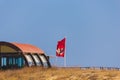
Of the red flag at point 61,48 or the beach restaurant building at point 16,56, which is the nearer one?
the red flag at point 61,48

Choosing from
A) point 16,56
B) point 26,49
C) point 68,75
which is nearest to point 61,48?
point 26,49

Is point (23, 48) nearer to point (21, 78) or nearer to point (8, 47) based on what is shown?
point (8, 47)

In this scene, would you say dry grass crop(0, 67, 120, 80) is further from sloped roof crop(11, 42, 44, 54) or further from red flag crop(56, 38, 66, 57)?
sloped roof crop(11, 42, 44, 54)

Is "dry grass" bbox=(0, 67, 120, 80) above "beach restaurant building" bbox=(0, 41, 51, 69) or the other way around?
the other way around

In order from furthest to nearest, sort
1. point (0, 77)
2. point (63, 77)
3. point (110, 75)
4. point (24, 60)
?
point (24, 60)
point (0, 77)
point (63, 77)
point (110, 75)

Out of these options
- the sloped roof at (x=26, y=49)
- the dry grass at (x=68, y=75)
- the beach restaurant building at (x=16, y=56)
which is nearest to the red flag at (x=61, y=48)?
the beach restaurant building at (x=16, y=56)

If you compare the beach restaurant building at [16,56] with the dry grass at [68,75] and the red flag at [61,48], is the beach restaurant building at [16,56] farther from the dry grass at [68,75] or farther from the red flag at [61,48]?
the dry grass at [68,75]

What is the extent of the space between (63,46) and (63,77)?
52.7 feet

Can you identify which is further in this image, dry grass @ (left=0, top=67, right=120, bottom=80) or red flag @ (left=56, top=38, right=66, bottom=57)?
red flag @ (left=56, top=38, right=66, bottom=57)

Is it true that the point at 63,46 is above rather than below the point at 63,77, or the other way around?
above

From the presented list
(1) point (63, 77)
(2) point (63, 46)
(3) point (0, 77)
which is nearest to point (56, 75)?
(1) point (63, 77)

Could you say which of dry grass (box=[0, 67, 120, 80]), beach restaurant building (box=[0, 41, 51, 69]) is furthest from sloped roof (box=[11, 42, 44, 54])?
dry grass (box=[0, 67, 120, 80])

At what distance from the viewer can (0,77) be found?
34.1m

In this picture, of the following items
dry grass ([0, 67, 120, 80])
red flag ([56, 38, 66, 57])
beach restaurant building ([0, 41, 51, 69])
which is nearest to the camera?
dry grass ([0, 67, 120, 80])
